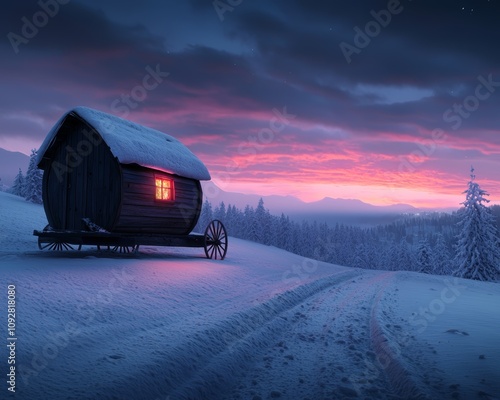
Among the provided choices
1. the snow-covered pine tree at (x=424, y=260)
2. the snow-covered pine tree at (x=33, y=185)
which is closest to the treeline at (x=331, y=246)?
the snow-covered pine tree at (x=424, y=260)

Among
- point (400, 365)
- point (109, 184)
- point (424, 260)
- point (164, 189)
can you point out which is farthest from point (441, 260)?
point (400, 365)

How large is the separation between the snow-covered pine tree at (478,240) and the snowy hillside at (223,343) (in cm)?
2473

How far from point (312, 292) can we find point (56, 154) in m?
12.6

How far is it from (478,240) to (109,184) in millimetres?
31919

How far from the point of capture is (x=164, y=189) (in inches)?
599

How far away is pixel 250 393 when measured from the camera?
414 centimetres

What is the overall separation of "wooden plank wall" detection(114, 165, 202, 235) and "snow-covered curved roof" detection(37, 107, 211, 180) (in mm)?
555

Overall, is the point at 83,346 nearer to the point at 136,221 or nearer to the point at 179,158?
the point at 136,221

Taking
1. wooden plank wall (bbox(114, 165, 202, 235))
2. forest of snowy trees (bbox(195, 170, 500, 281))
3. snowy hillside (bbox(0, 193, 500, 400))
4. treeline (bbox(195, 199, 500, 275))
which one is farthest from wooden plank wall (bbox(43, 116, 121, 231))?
treeline (bbox(195, 199, 500, 275))

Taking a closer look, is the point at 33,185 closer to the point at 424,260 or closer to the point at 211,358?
the point at 211,358

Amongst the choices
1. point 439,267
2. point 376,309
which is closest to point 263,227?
point 439,267

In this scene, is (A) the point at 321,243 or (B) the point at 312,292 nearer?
(B) the point at 312,292

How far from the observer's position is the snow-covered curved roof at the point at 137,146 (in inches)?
507

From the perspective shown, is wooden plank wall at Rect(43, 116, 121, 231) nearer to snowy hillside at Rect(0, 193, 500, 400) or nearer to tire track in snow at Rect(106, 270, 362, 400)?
snowy hillside at Rect(0, 193, 500, 400)
